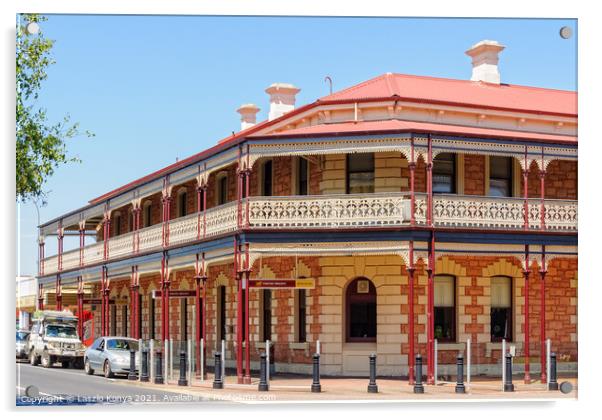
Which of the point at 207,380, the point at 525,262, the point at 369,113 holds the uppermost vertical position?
the point at 369,113

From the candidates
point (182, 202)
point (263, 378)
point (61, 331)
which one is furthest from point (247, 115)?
point (263, 378)

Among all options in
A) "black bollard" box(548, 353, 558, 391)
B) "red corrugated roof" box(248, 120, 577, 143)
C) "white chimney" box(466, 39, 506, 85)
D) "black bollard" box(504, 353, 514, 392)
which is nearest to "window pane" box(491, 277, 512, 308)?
"red corrugated roof" box(248, 120, 577, 143)

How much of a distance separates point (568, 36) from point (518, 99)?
11111 millimetres

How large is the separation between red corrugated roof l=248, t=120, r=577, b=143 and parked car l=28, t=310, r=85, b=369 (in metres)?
12.9

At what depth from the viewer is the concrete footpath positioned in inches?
948

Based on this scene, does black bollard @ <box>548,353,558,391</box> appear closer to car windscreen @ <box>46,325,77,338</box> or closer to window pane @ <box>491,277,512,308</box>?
window pane @ <box>491,277,512,308</box>

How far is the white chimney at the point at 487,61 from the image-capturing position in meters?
36.5

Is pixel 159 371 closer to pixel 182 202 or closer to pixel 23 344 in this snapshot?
pixel 182 202

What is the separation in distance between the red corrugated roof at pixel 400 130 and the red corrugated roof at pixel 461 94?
2.27 feet

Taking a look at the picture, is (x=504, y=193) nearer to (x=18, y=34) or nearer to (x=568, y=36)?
(x=568, y=36)

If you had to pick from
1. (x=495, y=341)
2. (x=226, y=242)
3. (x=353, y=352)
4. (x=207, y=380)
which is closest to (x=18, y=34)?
(x=226, y=242)

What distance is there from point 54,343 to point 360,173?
1388 centimetres

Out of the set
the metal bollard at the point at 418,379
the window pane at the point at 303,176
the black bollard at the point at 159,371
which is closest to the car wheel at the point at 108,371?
the black bollard at the point at 159,371
